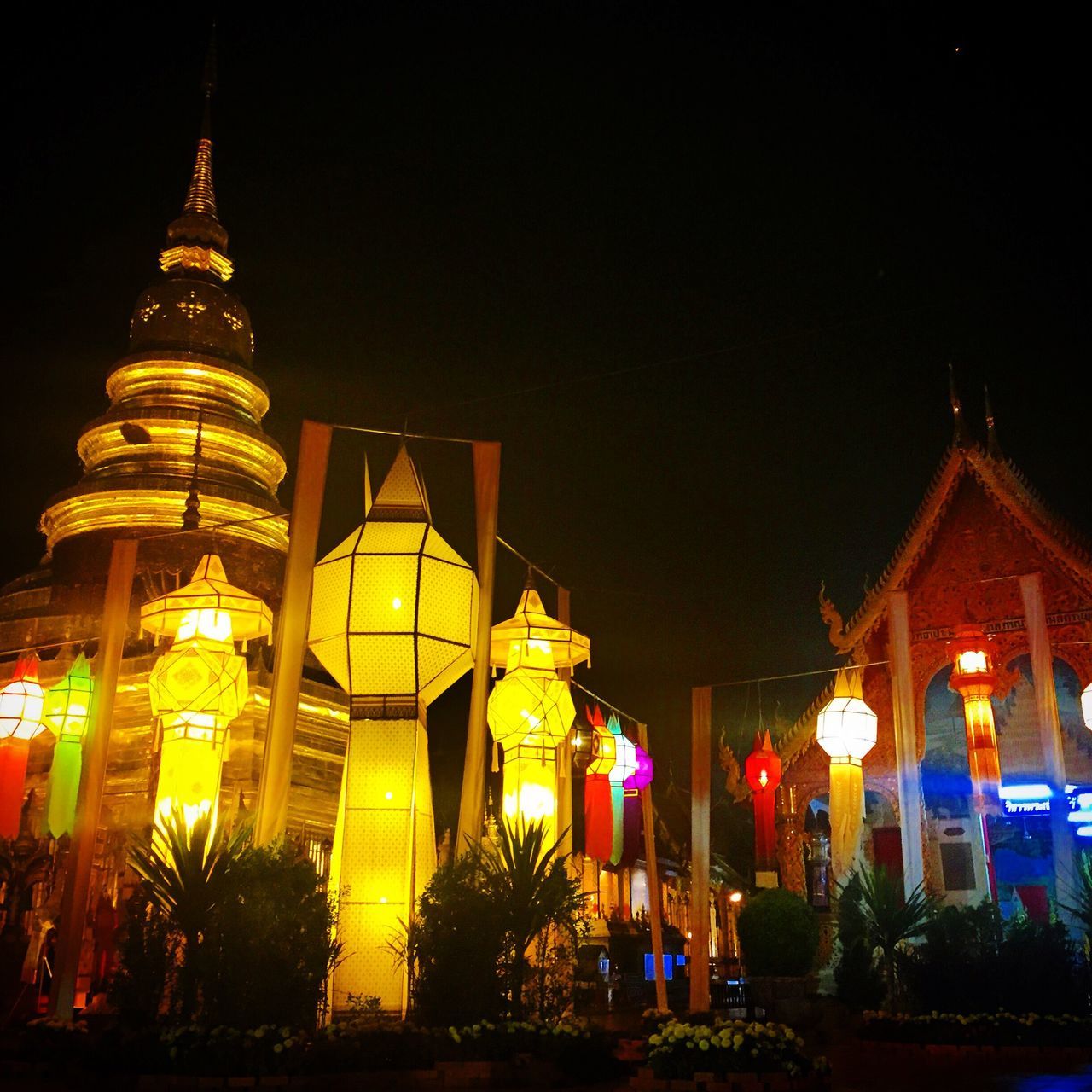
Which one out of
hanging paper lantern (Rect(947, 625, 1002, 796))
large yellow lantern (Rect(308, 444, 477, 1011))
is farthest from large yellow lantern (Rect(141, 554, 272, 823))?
hanging paper lantern (Rect(947, 625, 1002, 796))

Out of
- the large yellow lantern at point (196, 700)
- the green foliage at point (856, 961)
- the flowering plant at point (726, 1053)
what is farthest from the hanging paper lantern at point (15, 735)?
the green foliage at point (856, 961)

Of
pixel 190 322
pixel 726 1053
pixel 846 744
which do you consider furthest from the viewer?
pixel 190 322

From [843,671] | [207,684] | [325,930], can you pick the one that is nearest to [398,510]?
[207,684]

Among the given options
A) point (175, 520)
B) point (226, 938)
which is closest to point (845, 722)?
point (226, 938)

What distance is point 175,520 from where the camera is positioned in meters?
26.5

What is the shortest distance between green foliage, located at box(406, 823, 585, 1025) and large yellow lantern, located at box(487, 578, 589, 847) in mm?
2260

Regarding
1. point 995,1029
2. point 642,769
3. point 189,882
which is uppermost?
point 642,769

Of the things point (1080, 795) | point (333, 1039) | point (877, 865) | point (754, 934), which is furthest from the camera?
point (1080, 795)

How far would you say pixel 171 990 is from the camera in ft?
35.9

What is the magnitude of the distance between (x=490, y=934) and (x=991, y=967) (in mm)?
6623

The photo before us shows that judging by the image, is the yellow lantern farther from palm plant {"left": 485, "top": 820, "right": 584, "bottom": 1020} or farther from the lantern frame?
the lantern frame

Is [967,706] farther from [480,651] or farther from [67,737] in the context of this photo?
[67,737]

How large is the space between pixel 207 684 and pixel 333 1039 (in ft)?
16.3

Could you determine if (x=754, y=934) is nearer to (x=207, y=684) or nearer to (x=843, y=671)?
(x=843, y=671)
